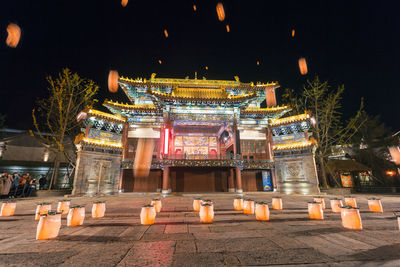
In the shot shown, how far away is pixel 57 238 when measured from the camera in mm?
3016

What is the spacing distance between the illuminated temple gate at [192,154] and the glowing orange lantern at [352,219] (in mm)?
9134

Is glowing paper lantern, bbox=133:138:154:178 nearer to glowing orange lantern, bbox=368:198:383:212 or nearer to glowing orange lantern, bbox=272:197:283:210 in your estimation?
glowing orange lantern, bbox=272:197:283:210

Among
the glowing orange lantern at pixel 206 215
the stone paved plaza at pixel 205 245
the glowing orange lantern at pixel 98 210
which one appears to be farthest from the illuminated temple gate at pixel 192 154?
the stone paved plaza at pixel 205 245

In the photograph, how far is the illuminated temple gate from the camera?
12695 millimetres

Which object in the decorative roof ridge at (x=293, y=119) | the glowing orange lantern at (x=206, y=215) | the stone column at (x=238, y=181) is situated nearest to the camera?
the glowing orange lantern at (x=206, y=215)

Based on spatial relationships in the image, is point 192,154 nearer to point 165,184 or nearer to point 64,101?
point 165,184

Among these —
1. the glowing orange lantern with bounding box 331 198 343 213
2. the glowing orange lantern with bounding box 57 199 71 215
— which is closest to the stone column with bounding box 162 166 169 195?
the glowing orange lantern with bounding box 57 199 71 215

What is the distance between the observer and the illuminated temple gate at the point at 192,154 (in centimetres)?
1270

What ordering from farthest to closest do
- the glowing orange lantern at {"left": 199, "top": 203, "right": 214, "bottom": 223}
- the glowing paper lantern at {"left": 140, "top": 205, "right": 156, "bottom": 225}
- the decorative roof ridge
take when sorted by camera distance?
the decorative roof ridge
the glowing orange lantern at {"left": 199, "top": 203, "right": 214, "bottom": 223}
the glowing paper lantern at {"left": 140, "top": 205, "right": 156, "bottom": 225}

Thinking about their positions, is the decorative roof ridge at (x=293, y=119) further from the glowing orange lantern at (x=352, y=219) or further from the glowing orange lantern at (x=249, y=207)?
the glowing orange lantern at (x=352, y=219)

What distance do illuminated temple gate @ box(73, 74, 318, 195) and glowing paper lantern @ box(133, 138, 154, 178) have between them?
0.37 m

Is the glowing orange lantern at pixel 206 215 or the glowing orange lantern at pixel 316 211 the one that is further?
the glowing orange lantern at pixel 316 211

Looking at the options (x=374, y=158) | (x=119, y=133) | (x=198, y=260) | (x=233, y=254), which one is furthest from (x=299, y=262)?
(x=374, y=158)

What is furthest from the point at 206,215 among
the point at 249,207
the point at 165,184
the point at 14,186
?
the point at 14,186
